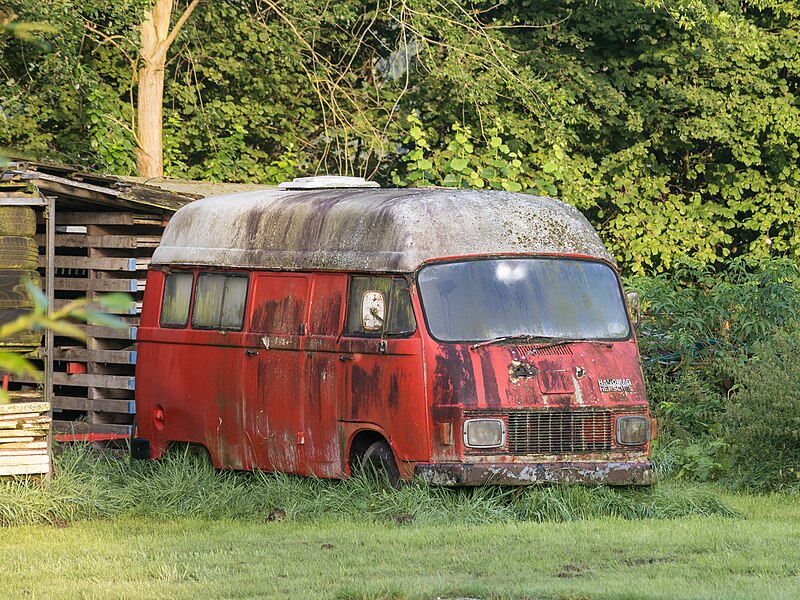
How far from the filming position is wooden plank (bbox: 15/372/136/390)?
14.3 meters

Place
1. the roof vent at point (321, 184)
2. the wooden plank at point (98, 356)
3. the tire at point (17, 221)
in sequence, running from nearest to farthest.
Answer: the tire at point (17, 221), the roof vent at point (321, 184), the wooden plank at point (98, 356)

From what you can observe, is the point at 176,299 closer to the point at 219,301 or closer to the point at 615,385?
the point at 219,301

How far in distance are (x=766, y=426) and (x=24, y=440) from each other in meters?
6.03

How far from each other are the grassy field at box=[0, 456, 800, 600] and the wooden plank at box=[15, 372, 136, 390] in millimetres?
2612

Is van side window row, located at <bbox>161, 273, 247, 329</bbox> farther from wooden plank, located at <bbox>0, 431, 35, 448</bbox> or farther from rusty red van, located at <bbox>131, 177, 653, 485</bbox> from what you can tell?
wooden plank, located at <bbox>0, 431, 35, 448</bbox>

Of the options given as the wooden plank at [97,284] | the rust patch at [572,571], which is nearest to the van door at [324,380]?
the rust patch at [572,571]

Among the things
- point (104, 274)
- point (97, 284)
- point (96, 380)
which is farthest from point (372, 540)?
point (104, 274)

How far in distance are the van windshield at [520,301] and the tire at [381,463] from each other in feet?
3.26

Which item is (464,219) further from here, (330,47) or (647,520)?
(330,47)

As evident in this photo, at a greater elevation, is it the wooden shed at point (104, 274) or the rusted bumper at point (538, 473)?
the wooden shed at point (104, 274)

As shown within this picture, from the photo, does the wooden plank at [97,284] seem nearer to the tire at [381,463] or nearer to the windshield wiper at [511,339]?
the tire at [381,463]

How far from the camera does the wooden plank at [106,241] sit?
14.7 m

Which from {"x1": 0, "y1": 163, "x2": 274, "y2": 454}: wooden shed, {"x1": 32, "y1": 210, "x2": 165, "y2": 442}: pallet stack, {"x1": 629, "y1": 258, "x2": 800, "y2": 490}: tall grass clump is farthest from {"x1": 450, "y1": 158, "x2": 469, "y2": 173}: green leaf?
{"x1": 32, "y1": 210, "x2": 165, "y2": 442}: pallet stack

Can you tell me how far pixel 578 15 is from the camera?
24.5 metres
